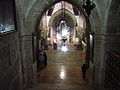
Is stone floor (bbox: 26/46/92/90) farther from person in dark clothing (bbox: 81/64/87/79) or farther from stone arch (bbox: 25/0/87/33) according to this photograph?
stone arch (bbox: 25/0/87/33)

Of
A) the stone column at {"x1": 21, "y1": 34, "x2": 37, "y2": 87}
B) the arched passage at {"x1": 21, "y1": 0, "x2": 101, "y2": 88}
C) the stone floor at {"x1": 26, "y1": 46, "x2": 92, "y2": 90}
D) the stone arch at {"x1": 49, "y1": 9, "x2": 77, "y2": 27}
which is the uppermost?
the stone arch at {"x1": 49, "y1": 9, "x2": 77, "y2": 27}

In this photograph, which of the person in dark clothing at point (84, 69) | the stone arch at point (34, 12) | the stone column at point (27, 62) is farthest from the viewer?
the person in dark clothing at point (84, 69)

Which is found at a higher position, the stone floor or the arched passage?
the arched passage

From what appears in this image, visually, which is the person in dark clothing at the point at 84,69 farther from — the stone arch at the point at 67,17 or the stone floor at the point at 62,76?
the stone arch at the point at 67,17

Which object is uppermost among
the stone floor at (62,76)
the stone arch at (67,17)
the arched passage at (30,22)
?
the stone arch at (67,17)

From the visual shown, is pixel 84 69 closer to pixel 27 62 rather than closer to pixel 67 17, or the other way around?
pixel 27 62

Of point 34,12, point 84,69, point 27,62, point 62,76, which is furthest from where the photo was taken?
point 62,76

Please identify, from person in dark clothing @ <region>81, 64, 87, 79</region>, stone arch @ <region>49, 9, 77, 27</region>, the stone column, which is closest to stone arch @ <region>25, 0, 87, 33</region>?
the stone column

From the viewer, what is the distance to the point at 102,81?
659 centimetres

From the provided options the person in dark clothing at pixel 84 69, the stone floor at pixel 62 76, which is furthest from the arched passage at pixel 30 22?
the person in dark clothing at pixel 84 69

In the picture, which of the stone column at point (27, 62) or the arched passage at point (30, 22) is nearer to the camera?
the arched passage at point (30, 22)

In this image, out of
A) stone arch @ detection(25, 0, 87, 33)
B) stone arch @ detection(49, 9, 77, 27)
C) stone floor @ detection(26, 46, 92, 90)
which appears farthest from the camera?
stone arch @ detection(49, 9, 77, 27)

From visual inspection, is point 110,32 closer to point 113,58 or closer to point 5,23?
point 113,58

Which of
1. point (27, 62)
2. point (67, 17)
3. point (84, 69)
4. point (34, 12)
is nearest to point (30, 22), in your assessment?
point (34, 12)
